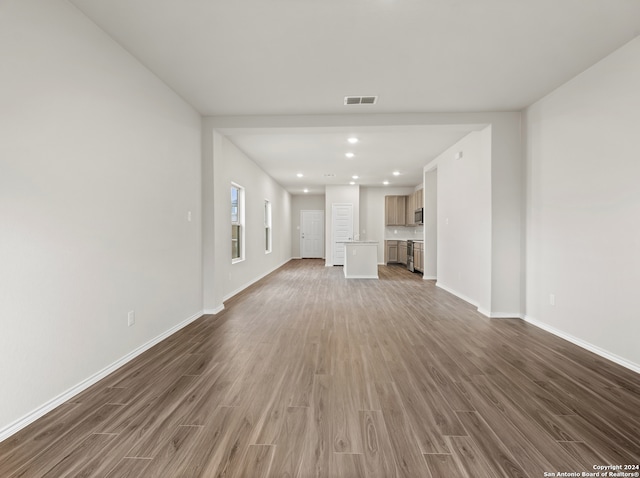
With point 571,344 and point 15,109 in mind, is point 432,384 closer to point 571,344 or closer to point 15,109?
point 571,344

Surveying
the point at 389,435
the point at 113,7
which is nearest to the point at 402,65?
the point at 113,7

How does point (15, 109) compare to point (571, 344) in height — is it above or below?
above

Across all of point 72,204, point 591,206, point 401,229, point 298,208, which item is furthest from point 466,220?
point 298,208

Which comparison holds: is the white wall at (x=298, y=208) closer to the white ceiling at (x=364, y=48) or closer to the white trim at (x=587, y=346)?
the white ceiling at (x=364, y=48)

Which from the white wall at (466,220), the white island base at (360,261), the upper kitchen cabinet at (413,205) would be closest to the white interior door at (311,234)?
the upper kitchen cabinet at (413,205)

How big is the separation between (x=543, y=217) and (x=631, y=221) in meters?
1.08

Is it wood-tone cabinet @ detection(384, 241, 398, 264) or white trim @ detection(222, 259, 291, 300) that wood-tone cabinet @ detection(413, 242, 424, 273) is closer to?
wood-tone cabinet @ detection(384, 241, 398, 264)

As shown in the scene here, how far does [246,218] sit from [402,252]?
6306mm

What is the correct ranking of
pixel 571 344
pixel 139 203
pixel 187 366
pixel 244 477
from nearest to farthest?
1. pixel 244 477
2. pixel 187 366
3. pixel 139 203
4. pixel 571 344

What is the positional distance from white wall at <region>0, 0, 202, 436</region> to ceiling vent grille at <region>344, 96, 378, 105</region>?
2.14 m

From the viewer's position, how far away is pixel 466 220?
17.2ft

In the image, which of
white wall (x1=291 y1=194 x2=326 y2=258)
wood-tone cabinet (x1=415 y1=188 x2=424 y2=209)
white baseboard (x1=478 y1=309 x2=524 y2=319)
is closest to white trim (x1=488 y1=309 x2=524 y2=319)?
white baseboard (x1=478 y1=309 x2=524 y2=319)

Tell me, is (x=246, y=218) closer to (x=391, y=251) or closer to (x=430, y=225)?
(x=430, y=225)

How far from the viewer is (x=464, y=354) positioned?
9.48 ft
